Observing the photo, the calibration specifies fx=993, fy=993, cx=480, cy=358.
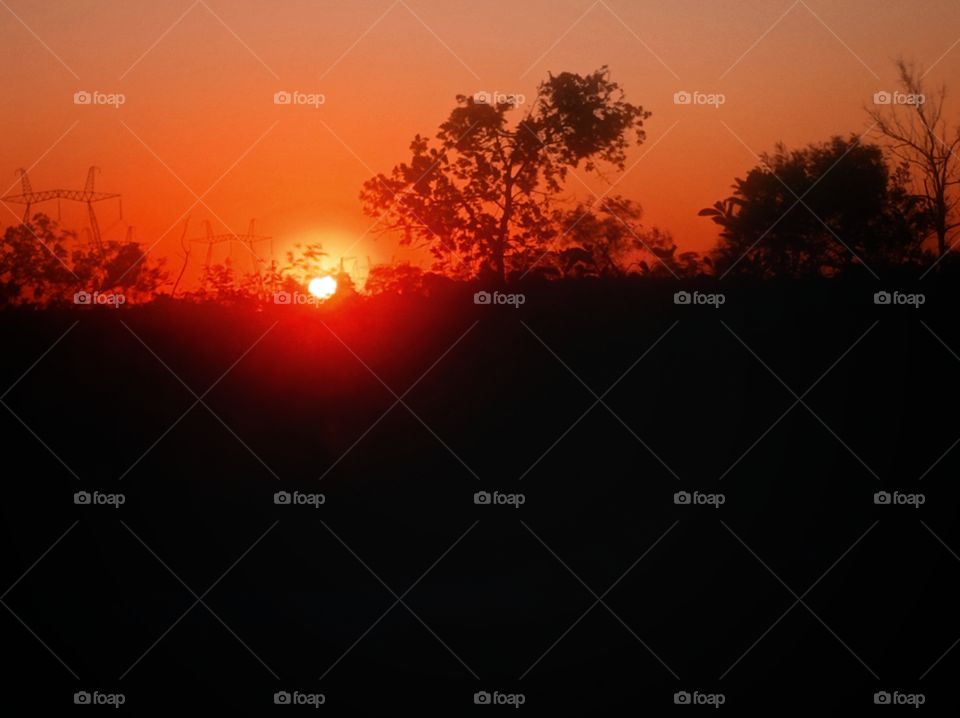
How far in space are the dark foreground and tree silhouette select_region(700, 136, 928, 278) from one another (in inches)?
7.9

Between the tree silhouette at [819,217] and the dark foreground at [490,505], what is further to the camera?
the tree silhouette at [819,217]

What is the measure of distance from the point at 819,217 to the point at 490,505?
2.64 metres

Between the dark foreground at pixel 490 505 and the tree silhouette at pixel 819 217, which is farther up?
the tree silhouette at pixel 819 217

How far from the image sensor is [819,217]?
19.7ft

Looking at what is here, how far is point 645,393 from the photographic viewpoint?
6.01m

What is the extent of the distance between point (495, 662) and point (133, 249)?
3069 millimetres

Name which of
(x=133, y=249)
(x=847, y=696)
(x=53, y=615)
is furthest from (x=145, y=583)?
(x=847, y=696)

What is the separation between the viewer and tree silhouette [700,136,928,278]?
19.1 feet

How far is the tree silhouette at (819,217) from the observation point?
19.1 ft

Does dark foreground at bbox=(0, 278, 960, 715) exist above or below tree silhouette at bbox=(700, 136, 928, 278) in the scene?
below

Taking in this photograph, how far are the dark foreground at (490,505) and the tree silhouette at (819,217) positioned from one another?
7.9 inches

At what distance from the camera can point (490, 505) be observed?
560 cm

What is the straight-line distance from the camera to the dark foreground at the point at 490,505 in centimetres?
501

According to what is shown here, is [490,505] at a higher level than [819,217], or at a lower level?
lower
